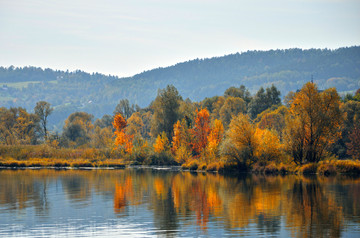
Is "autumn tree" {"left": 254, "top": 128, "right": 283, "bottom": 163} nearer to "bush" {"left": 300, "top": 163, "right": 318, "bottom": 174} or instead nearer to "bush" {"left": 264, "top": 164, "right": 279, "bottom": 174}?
"bush" {"left": 264, "top": 164, "right": 279, "bottom": 174}

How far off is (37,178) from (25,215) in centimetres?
3000

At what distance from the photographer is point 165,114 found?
9231cm

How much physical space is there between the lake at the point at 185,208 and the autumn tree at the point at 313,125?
8625 mm

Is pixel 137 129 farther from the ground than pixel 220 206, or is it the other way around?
pixel 137 129

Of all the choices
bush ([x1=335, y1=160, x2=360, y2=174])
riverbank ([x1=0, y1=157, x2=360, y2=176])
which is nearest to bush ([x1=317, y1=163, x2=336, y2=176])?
riverbank ([x1=0, y1=157, x2=360, y2=176])

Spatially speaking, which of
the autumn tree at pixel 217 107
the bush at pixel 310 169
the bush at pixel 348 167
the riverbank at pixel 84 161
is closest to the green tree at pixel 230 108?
the autumn tree at pixel 217 107

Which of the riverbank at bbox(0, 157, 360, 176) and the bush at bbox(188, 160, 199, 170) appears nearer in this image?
the riverbank at bbox(0, 157, 360, 176)

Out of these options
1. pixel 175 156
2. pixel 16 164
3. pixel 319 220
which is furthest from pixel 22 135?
pixel 319 220

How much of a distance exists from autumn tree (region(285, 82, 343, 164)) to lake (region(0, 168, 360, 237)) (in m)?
8.62

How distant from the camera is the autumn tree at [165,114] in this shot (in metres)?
91.9

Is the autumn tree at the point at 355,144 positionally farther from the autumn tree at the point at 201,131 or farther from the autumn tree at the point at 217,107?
the autumn tree at the point at 217,107

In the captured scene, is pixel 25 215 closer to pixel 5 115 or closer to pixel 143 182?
pixel 143 182

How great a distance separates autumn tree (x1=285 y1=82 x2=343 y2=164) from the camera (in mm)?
61469

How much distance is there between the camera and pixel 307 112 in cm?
6184
